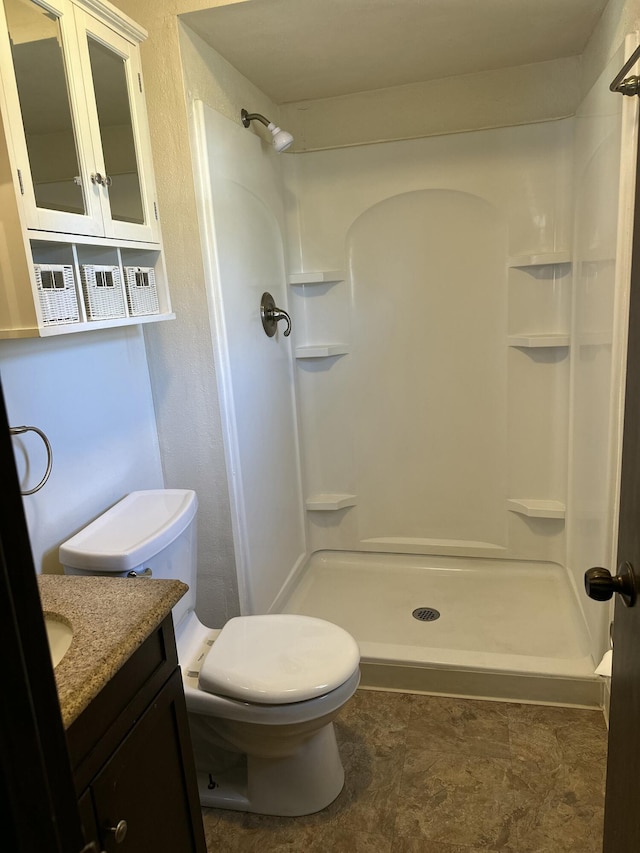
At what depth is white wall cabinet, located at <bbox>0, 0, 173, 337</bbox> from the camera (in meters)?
1.22

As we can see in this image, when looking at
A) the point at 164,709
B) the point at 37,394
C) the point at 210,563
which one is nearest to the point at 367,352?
the point at 210,563

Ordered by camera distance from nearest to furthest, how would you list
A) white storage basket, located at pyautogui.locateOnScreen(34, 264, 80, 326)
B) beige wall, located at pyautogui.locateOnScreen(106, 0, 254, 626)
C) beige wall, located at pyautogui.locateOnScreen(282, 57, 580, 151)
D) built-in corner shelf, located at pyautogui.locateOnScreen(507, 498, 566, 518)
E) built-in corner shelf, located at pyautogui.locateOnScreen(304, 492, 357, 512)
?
white storage basket, located at pyautogui.locateOnScreen(34, 264, 80, 326) → beige wall, located at pyautogui.locateOnScreen(106, 0, 254, 626) → beige wall, located at pyautogui.locateOnScreen(282, 57, 580, 151) → built-in corner shelf, located at pyautogui.locateOnScreen(507, 498, 566, 518) → built-in corner shelf, located at pyautogui.locateOnScreen(304, 492, 357, 512)

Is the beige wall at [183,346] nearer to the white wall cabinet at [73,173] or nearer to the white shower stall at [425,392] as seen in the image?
the white shower stall at [425,392]

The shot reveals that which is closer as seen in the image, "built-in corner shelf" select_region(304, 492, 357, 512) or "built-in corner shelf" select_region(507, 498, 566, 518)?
"built-in corner shelf" select_region(507, 498, 566, 518)

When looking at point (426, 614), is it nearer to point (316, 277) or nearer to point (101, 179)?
point (316, 277)

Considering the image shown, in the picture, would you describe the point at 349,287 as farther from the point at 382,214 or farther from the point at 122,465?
the point at 122,465

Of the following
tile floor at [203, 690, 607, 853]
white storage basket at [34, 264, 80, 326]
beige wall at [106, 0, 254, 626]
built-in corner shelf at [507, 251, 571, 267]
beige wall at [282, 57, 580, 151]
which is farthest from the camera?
built-in corner shelf at [507, 251, 571, 267]

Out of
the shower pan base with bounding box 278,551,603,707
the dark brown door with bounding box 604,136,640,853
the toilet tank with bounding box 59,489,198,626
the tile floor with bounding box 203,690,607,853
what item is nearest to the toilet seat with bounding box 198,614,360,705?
the toilet tank with bounding box 59,489,198,626

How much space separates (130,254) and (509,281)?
1668 millimetres

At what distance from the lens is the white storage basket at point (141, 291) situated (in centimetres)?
161

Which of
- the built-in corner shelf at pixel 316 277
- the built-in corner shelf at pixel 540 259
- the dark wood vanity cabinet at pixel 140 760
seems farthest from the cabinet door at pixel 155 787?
the built-in corner shelf at pixel 540 259

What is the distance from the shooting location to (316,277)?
9.14 feet

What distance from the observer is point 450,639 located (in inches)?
94.1

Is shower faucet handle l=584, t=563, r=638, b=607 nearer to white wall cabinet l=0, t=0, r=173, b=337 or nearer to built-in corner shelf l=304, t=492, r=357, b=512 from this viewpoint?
white wall cabinet l=0, t=0, r=173, b=337
